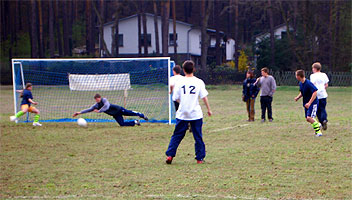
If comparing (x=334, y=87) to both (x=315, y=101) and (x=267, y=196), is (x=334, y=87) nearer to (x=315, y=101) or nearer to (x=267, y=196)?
(x=315, y=101)

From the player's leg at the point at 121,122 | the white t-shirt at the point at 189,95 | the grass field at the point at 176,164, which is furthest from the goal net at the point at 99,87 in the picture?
the white t-shirt at the point at 189,95

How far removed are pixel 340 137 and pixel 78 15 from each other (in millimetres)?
63978

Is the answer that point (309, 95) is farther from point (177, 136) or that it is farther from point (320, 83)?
point (177, 136)

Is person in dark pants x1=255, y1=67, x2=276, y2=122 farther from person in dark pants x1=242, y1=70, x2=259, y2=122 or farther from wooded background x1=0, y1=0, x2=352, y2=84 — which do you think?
wooded background x1=0, y1=0, x2=352, y2=84

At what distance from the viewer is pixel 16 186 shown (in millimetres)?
6699

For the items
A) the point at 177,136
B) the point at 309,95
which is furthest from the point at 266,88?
the point at 177,136

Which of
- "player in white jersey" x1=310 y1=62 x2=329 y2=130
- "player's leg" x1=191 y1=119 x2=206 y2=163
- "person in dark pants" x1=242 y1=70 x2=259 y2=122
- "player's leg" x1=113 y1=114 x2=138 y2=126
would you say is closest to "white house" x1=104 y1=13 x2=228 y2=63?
"person in dark pants" x1=242 y1=70 x2=259 y2=122

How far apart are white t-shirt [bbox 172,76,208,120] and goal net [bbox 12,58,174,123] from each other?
6800mm

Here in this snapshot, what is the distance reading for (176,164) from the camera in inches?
323

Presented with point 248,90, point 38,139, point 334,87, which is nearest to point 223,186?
point 38,139

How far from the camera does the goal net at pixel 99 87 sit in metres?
16.4

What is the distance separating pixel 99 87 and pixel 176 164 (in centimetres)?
1088

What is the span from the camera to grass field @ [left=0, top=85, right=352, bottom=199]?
6.21 m

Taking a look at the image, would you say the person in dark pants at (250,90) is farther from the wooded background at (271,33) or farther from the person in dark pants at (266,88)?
the wooded background at (271,33)
